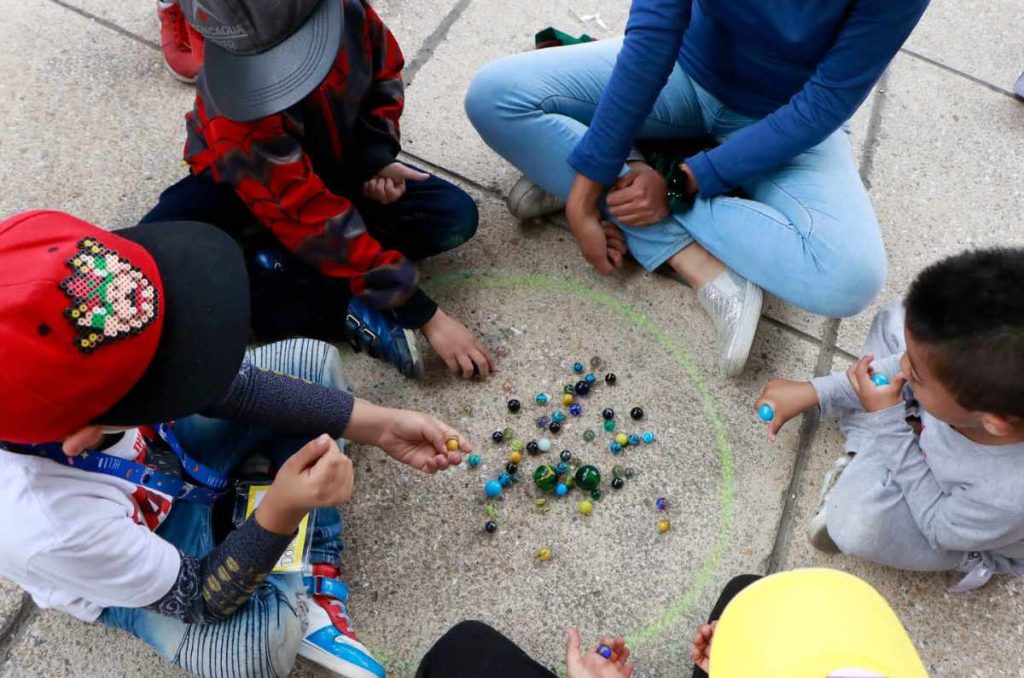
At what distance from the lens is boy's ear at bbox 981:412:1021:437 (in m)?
1.24

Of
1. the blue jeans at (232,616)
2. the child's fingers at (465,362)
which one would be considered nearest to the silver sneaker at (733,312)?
the child's fingers at (465,362)

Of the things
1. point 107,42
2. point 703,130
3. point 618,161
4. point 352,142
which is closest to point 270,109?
point 352,142

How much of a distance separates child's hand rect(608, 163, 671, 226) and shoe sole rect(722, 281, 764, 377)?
301 mm

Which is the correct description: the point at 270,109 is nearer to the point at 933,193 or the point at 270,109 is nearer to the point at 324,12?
the point at 324,12

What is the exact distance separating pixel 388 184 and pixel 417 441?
27.7 inches

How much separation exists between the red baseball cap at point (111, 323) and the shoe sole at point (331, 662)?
59cm

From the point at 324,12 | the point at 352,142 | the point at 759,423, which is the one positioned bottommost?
the point at 759,423

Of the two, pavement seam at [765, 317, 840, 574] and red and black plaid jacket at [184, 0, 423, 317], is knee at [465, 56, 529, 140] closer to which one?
red and black plaid jacket at [184, 0, 423, 317]

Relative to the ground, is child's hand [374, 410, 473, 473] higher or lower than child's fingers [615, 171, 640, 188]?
lower

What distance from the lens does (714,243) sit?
1975 millimetres

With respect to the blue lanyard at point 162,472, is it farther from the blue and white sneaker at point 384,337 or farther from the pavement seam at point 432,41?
Answer: the pavement seam at point 432,41

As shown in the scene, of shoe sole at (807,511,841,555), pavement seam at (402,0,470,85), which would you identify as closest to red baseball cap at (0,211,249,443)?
shoe sole at (807,511,841,555)

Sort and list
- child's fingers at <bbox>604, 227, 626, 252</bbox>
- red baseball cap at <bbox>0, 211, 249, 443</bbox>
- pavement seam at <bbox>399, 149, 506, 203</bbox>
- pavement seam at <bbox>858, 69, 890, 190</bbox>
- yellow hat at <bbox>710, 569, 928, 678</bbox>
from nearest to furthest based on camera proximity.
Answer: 1. yellow hat at <bbox>710, 569, 928, 678</bbox>
2. red baseball cap at <bbox>0, 211, 249, 443</bbox>
3. child's fingers at <bbox>604, 227, 626, 252</bbox>
4. pavement seam at <bbox>399, 149, 506, 203</bbox>
5. pavement seam at <bbox>858, 69, 890, 190</bbox>

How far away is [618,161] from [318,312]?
842 mm
